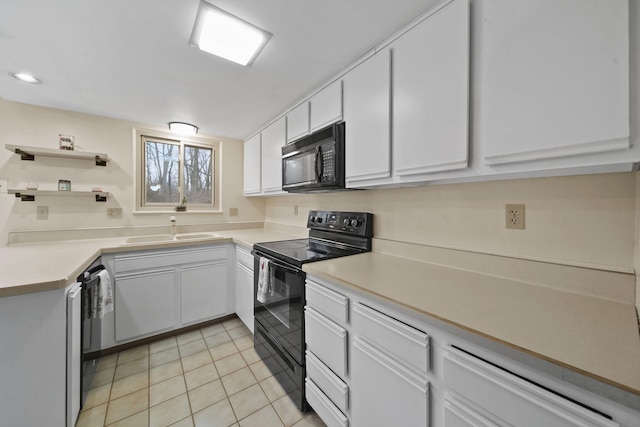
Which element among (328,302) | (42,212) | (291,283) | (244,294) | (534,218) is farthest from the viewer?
(244,294)

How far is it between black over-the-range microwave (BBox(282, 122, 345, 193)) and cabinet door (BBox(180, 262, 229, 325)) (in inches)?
48.0

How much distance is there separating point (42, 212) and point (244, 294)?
1988 millimetres

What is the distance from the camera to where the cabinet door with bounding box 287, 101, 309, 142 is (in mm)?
1935

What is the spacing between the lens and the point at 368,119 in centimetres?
142

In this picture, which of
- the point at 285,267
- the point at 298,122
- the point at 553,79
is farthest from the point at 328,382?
the point at 298,122

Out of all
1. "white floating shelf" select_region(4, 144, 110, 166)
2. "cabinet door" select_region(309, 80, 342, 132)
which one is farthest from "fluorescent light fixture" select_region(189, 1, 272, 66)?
"white floating shelf" select_region(4, 144, 110, 166)

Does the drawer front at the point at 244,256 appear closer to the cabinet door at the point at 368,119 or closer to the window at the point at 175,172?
the window at the point at 175,172

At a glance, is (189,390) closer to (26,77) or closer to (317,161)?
(317,161)

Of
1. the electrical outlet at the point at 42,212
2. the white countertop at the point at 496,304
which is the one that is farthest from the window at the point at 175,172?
the white countertop at the point at 496,304

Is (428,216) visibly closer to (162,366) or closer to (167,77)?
(167,77)

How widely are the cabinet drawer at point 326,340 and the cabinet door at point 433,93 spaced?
0.89m

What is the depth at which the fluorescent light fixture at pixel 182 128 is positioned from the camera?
2538 mm

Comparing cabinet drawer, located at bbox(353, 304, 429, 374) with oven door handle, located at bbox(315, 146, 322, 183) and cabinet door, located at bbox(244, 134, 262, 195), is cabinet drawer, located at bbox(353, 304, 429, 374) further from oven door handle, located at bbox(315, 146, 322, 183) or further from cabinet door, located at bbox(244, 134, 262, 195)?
cabinet door, located at bbox(244, 134, 262, 195)

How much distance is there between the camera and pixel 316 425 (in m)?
1.37
